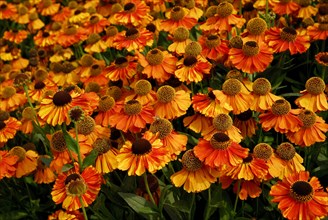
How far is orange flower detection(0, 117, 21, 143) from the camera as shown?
2.48 meters

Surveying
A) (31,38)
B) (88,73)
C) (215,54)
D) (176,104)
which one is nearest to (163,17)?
(88,73)

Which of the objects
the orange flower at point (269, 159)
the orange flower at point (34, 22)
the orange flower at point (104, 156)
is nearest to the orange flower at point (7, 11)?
the orange flower at point (34, 22)

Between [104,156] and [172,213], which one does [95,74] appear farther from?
[172,213]

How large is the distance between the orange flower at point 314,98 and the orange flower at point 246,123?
0.78 ft

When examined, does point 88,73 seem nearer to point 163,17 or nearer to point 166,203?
point 163,17

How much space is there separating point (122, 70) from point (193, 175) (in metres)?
0.94

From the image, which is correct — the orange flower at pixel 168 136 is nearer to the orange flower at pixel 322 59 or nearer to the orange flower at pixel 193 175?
the orange flower at pixel 193 175

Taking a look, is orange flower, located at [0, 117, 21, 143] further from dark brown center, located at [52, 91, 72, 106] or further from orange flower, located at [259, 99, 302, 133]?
orange flower, located at [259, 99, 302, 133]

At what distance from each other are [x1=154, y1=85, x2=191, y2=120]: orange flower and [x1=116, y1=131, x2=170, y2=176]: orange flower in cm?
28

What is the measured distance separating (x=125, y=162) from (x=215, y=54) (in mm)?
948

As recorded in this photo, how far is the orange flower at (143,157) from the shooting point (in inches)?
67.4

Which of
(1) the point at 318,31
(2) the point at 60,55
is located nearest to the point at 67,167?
(1) the point at 318,31

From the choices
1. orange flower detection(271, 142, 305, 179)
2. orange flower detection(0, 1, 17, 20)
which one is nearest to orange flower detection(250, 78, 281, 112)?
orange flower detection(271, 142, 305, 179)

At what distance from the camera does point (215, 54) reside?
244cm
